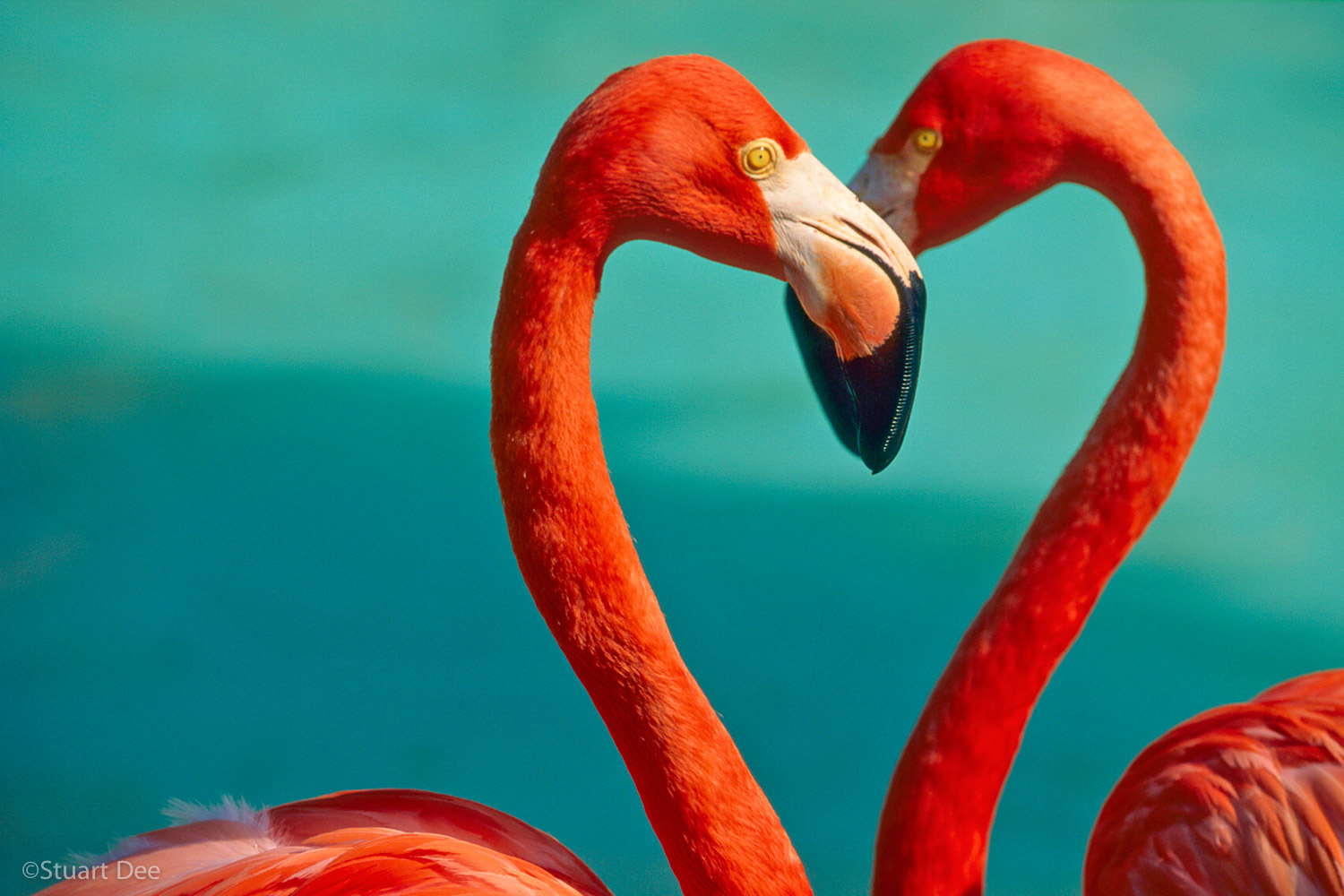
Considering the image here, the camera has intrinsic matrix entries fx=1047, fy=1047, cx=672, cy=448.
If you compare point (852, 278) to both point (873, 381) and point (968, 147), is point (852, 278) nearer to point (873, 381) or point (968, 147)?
point (873, 381)

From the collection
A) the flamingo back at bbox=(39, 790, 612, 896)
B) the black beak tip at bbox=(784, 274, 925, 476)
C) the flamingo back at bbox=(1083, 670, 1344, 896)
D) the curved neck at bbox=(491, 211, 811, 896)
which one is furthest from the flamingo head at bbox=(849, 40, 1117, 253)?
the flamingo back at bbox=(39, 790, 612, 896)

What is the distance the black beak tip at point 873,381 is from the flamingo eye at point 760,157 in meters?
0.19

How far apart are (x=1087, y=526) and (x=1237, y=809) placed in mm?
384

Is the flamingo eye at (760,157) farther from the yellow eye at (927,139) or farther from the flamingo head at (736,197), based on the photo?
the yellow eye at (927,139)

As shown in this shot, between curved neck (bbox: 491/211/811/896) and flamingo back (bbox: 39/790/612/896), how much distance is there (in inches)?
6.8

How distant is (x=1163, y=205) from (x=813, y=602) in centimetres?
102

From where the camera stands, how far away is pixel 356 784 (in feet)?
6.75

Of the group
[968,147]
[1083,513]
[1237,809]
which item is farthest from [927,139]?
[1237,809]

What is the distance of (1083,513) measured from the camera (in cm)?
141

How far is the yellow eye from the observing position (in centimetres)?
145

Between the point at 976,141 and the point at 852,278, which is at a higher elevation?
the point at 976,141

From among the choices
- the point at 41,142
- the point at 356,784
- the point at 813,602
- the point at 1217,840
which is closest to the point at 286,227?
the point at 41,142

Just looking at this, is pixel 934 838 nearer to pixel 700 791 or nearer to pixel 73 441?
pixel 700 791

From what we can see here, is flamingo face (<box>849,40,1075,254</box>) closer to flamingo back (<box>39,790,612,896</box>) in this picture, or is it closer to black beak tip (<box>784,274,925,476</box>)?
black beak tip (<box>784,274,925,476</box>)
